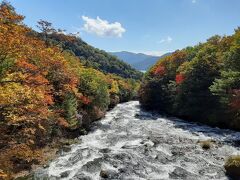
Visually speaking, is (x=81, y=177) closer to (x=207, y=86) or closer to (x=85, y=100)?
(x=85, y=100)

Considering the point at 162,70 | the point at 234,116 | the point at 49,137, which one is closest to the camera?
the point at 49,137

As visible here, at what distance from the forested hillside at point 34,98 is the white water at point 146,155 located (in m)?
3.20

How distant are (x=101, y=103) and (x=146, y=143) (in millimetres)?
23749

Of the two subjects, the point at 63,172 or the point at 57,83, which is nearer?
the point at 63,172

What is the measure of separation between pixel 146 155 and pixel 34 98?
1576 cm

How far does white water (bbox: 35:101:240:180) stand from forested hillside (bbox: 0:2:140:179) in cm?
320

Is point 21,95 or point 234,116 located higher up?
point 21,95

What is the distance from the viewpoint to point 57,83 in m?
44.0

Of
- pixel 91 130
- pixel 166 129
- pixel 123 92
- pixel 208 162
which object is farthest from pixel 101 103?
pixel 123 92

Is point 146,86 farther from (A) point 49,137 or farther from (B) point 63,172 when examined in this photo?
(B) point 63,172

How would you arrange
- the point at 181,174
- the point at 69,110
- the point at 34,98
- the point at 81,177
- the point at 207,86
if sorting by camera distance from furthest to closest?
the point at 207,86, the point at 69,110, the point at 181,174, the point at 81,177, the point at 34,98

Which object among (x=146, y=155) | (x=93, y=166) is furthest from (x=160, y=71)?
(x=93, y=166)

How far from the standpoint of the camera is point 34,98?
2233 centimetres

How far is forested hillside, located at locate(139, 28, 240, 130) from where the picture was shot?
46250 mm
